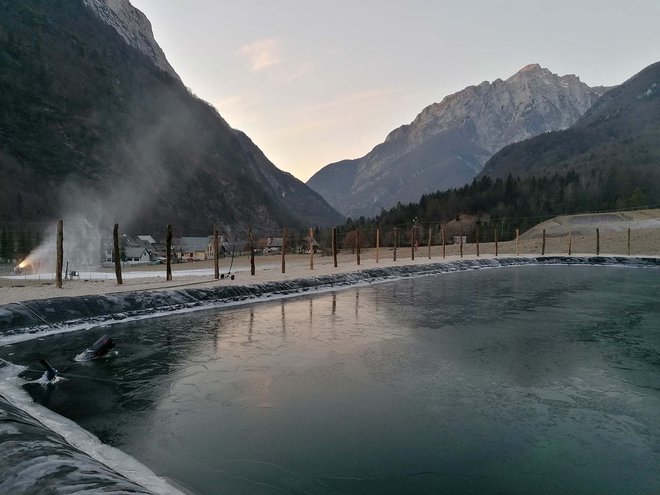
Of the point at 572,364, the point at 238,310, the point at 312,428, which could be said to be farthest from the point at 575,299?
the point at 312,428

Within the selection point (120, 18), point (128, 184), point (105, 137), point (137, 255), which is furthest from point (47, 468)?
point (120, 18)

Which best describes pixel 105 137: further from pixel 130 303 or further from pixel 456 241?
pixel 130 303

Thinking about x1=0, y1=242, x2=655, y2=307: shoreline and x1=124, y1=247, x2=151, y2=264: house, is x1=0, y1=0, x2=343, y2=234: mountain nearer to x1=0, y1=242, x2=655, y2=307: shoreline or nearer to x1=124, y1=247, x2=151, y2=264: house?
x1=124, y1=247, x2=151, y2=264: house

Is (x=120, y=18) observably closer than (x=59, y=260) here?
No

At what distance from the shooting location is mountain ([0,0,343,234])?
10275cm

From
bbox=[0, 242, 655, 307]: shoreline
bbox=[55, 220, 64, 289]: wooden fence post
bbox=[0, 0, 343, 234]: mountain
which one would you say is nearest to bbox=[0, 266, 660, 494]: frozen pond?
bbox=[0, 242, 655, 307]: shoreline

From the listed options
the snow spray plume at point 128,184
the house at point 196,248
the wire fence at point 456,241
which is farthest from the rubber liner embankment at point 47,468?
the house at point 196,248

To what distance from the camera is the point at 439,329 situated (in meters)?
13.1

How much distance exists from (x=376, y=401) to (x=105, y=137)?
139950 mm

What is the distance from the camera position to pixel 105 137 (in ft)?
419

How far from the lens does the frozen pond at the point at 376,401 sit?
516 cm

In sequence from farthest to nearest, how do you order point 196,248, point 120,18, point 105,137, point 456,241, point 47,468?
point 120,18, point 105,137, point 196,248, point 456,241, point 47,468

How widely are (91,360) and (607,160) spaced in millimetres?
140215

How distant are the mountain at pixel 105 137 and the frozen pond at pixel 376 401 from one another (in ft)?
310
